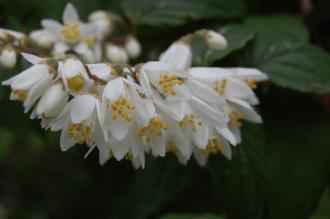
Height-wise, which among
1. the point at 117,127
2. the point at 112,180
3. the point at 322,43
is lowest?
the point at 112,180

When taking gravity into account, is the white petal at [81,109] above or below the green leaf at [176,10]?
above

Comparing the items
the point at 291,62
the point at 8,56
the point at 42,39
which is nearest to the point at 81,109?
the point at 8,56

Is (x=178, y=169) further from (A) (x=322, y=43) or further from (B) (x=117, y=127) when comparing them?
(A) (x=322, y=43)

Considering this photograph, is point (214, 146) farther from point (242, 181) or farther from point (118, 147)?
point (118, 147)

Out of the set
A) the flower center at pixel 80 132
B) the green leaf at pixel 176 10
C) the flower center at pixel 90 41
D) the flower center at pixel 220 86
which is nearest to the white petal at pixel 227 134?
the flower center at pixel 220 86

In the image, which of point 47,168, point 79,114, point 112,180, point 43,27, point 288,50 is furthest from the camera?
point 47,168

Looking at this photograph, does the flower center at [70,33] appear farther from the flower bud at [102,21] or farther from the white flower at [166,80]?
the white flower at [166,80]

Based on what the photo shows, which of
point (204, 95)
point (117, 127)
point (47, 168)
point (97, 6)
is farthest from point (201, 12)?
point (47, 168)
